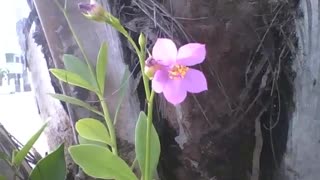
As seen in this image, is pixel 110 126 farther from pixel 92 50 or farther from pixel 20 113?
pixel 20 113

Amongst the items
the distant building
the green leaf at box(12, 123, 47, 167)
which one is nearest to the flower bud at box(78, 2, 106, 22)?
the green leaf at box(12, 123, 47, 167)

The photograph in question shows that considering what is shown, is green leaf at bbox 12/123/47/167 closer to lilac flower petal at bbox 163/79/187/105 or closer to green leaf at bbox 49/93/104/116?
green leaf at bbox 49/93/104/116

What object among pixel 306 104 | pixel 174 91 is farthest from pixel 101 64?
pixel 306 104

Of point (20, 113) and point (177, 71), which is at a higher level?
point (177, 71)

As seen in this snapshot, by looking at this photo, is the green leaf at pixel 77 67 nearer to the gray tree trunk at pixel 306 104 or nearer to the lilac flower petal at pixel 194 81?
the lilac flower petal at pixel 194 81

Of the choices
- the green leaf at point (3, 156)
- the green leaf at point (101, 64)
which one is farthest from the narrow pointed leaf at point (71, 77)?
the green leaf at point (3, 156)

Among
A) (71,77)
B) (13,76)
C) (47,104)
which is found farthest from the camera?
(13,76)
